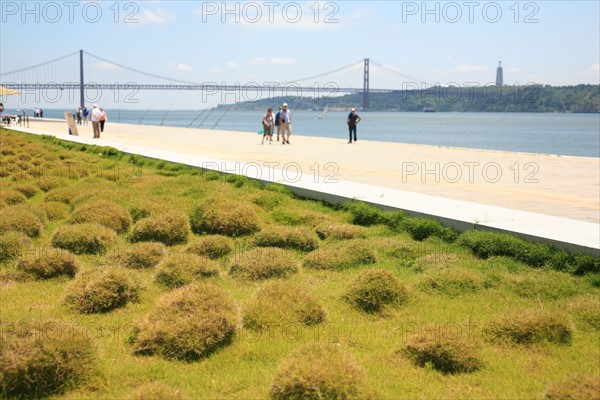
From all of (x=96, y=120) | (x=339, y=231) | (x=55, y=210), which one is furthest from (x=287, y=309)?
(x=96, y=120)

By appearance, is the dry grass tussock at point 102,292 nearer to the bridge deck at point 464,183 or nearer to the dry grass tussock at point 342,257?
the dry grass tussock at point 342,257

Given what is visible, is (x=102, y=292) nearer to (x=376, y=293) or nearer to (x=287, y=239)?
(x=376, y=293)

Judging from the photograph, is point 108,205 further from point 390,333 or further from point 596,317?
point 596,317

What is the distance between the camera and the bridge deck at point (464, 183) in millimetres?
7906

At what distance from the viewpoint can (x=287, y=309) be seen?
5.22 m

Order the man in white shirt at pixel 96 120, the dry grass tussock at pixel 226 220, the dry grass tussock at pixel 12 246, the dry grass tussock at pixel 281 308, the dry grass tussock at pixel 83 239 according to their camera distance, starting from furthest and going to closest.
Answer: the man in white shirt at pixel 96 120, the dry grass tussock at pixel 226 220, the dry grass tussock at pixel 83 239, the dry grass tussock at pixel 12 246, the dry grass tussock at pixel 281 308

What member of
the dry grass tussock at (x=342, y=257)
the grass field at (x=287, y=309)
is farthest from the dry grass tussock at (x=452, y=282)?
the dry grass tussock at (x=342, y=257)

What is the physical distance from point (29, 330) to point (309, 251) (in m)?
3.89

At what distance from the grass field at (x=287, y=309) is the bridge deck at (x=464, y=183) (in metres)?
0.56

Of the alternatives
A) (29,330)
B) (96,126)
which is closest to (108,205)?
(29,330)

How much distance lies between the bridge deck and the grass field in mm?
564

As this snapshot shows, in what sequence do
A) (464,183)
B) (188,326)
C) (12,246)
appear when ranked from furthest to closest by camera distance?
(464,183) → (12,246) → (188,326)

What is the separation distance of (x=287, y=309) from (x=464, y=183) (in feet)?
28.0

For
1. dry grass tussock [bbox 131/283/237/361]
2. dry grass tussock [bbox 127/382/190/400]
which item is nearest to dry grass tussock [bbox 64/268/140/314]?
dry grass tussock [bbox 131/283/237/361]
